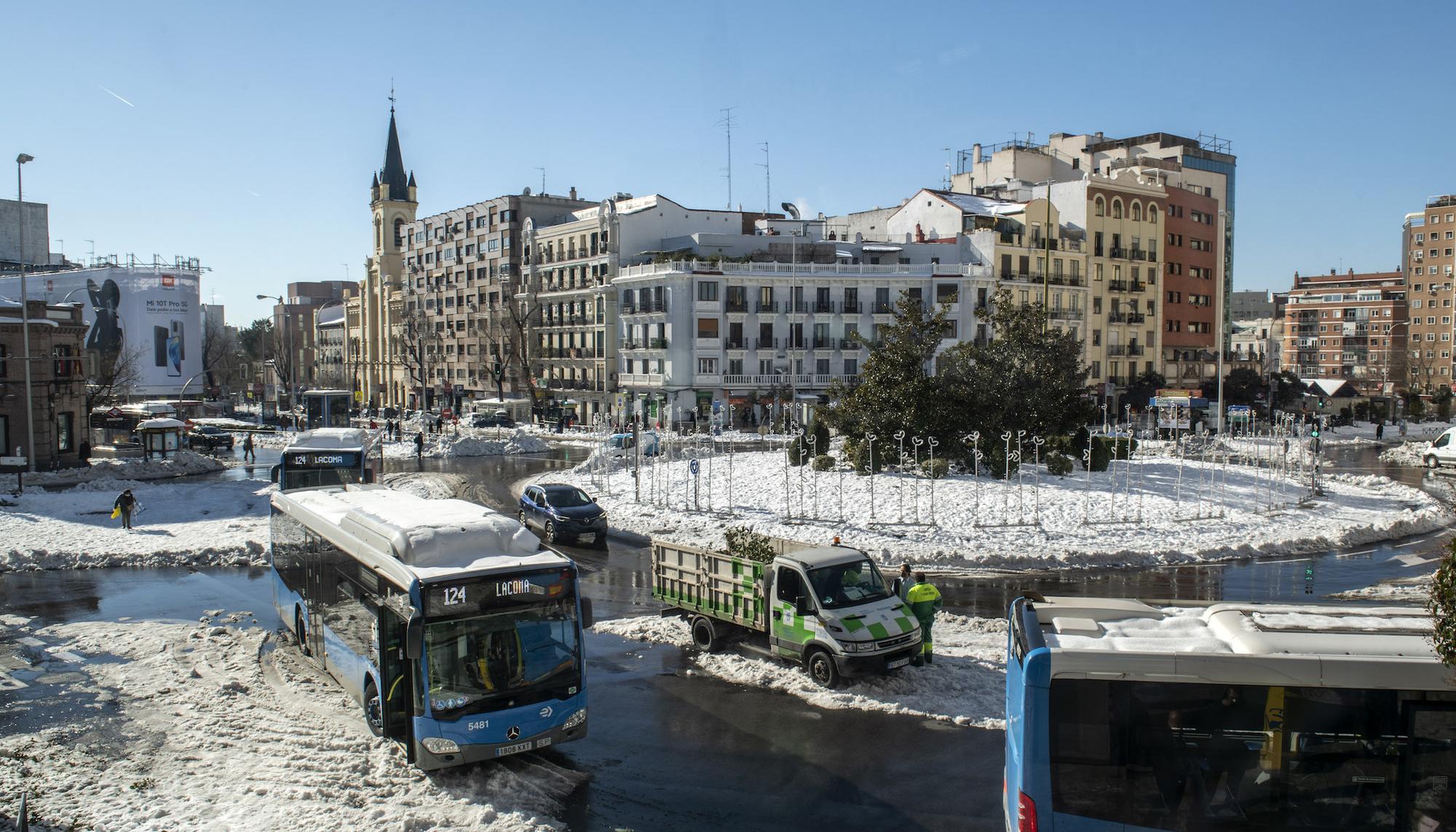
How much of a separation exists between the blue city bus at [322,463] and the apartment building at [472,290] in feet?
174

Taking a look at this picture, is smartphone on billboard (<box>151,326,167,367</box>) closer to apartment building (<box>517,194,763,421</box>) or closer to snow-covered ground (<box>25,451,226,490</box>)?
apartment building (<box>517,194,763,421</box>)

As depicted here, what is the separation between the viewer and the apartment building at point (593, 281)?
242 ft

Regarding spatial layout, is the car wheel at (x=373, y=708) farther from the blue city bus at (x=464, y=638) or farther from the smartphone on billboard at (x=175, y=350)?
the smartphone on billboard at (x=175, y=350)

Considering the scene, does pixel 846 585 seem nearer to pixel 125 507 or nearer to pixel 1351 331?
pixel 125 507

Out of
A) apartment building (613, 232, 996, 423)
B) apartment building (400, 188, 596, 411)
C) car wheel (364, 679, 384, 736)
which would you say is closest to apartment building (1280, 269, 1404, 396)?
apartment building (613, 232, 996, 423)

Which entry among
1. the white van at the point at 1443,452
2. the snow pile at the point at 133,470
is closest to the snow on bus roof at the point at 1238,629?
the snow pile at the point at 133,470

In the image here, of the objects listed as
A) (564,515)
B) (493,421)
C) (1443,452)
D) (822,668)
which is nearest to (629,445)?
(564,515)

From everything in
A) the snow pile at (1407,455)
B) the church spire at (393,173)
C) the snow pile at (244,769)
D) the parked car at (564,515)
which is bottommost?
the snow pile at (1407,455)

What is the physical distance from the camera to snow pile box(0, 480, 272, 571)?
24172 millimetres

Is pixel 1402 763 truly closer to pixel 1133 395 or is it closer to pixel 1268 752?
pixel 1268 752

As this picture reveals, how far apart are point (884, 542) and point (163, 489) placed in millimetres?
25144

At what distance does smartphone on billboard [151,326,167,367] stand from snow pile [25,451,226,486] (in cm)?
3840

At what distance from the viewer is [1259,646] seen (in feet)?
23.1

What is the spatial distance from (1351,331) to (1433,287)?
31.4 ft
